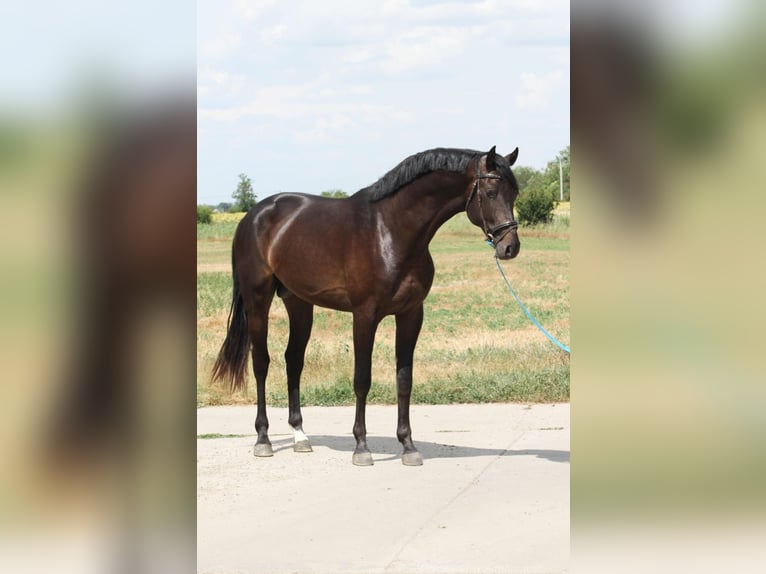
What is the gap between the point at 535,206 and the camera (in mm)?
41219

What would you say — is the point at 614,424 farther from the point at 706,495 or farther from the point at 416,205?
the point at 416,205

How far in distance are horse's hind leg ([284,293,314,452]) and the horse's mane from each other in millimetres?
1177

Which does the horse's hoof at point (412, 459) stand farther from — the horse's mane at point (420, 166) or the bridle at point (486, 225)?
the horse's mane at point (420, 166)

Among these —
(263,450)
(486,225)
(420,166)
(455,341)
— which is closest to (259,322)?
(263,450)

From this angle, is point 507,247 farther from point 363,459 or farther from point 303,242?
point 363,459

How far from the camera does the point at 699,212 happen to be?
69.2 inches

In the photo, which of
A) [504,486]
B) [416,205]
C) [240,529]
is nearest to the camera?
[240,529]

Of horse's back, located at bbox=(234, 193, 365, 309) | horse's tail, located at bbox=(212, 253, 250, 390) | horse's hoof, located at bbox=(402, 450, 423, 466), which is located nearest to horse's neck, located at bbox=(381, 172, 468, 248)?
horse's back, located at bbox=(234, 193, 365, 309)

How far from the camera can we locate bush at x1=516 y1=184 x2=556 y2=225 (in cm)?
4078

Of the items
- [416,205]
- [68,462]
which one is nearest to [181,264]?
[68,462]

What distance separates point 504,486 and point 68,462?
196 inches

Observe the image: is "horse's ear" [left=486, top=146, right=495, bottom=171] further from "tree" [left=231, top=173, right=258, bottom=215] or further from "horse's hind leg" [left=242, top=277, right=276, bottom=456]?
"tree" [left=231, top=173, right=258, bottom=215]

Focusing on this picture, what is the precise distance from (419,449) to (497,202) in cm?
213

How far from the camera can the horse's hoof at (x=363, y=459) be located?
712 centimetres
